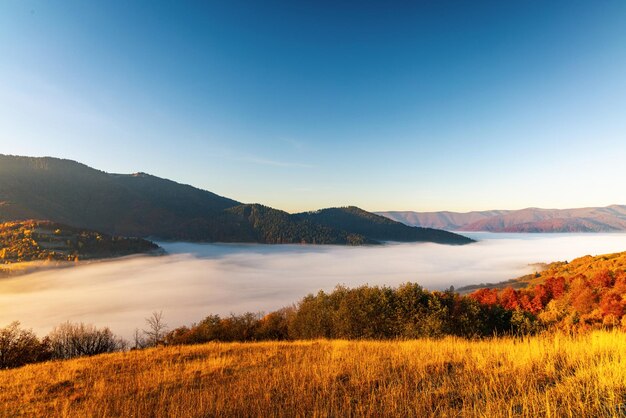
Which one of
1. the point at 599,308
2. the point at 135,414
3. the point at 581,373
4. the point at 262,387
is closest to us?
the point at 581,373

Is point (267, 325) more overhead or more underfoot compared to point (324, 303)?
more underfoot

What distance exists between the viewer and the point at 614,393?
5691 millimetres

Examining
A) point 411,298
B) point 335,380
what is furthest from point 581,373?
point 411,298

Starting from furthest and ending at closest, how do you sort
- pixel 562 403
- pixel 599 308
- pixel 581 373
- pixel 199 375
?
pixel 599 308
pixel 199 375
pixel 581 373
pixel 562 403

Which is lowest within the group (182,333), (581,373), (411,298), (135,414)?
(182,333)

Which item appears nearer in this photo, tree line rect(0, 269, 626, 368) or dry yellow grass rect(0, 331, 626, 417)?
dry yellow grass rect(0, 331, 626, 417)

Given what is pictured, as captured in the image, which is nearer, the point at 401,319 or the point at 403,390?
the point at 403,390

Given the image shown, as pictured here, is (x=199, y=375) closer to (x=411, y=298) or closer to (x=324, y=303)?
(x=411, y=298)

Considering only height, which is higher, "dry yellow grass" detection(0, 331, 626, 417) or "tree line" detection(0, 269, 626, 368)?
"dry yellow grass" detection(0, 331, 626, 417)

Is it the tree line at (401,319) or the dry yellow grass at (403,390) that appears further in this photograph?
the tree line at (401,319)

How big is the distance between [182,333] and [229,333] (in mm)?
15354

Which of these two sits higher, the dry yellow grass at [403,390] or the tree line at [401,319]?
the dry yellow grass at [403,390]

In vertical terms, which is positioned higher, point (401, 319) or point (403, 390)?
point (403, 390)

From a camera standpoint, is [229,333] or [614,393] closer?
[614,393]
